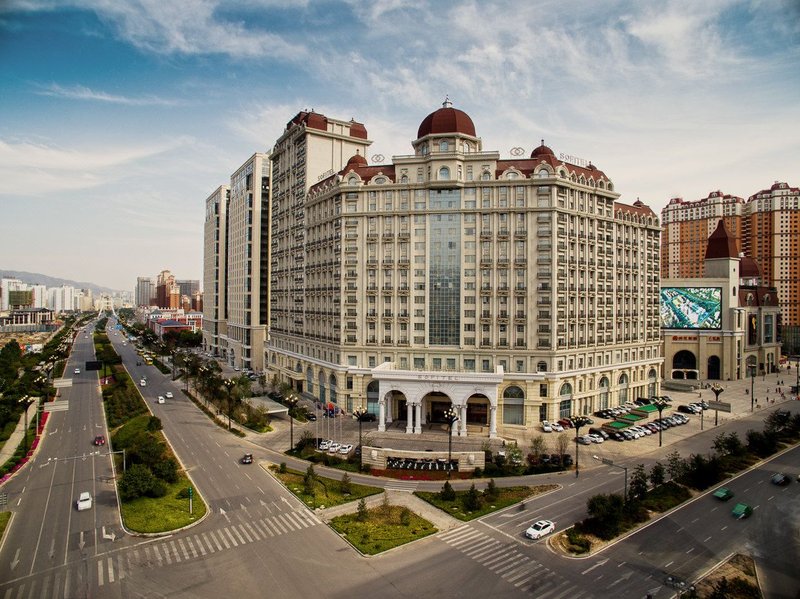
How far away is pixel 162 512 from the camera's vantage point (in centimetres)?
4728

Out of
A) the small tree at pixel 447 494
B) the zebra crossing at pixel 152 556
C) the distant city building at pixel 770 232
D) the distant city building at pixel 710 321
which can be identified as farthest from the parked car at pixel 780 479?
the distant city building at pixel 770 232

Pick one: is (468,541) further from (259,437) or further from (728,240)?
(728,240)

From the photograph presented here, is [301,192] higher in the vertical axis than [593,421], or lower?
higher

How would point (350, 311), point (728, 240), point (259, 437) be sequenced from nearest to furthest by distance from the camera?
point (259, 437) → point (350, 311) → point (728, 240)

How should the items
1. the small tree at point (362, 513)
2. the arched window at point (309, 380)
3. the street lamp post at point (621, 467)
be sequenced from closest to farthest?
the small tree at point (362, 513) → the street lamp post at point (621, 467) → the arched window at point (309, 380)

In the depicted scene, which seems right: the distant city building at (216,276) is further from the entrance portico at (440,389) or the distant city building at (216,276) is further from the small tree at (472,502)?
the small tree at (472,502)

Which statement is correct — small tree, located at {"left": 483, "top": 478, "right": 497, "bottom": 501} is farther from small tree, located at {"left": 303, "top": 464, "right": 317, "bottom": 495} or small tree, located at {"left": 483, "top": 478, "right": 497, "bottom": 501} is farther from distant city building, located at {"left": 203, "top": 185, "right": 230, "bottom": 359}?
distant city building, located at {"left": 203, "top": 185, "right": 230, "bottom": 359}

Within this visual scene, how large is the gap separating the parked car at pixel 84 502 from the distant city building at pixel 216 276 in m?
119

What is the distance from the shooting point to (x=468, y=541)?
139 feet

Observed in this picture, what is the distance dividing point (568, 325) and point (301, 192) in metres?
61.0

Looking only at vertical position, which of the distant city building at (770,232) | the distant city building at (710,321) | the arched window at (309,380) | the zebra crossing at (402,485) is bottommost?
the zebra crossing at (402,485)

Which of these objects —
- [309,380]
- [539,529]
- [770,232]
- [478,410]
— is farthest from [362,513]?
[770,232]

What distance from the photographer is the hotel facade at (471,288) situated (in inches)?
3120

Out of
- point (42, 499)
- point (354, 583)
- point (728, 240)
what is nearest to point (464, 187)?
point (354, 583)
